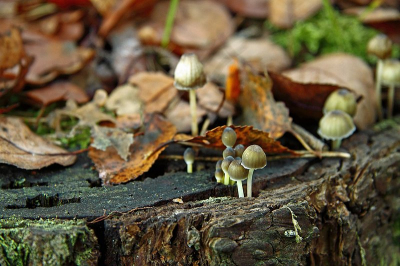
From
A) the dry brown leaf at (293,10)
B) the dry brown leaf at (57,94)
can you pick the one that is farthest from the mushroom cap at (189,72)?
the dry brown leaf at (293,10)

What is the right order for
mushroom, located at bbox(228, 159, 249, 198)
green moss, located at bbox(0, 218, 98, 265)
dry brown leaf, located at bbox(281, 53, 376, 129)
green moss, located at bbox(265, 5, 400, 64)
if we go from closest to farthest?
green moss, located at bbox(0, 218, 98, 265), mushroom, located at bbox(228, 159, 249, 198), dry brown leaf, located at bbox(281, 53, 376, 129), green moss, located at bbox(265, 5, 400, 64)

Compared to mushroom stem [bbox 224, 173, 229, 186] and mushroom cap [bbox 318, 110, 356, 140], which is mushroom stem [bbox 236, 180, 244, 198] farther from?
mushroom cap [bbox 318, 110, 356, 140]

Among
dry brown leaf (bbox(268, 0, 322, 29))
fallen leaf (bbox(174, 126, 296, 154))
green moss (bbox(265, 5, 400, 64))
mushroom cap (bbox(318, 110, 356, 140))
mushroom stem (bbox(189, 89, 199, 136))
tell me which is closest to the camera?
fallen leaf (bbox(174, 126, 296, 154))

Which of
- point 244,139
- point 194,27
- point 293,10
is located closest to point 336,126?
point 244,139

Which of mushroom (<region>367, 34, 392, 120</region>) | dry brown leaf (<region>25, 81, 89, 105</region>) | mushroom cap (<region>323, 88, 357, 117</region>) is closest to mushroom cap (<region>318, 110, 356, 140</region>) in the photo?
mushroom cap (<region>323, 88, 357, 117</region>)

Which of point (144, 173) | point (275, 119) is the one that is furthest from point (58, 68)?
point (275, 119)

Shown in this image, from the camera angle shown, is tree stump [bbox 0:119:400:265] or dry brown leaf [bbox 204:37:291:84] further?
dry brown leaf [bbox 204:37:291:84]

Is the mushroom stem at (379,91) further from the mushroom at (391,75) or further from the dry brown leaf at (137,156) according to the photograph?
the dry brown leaf at (137,156)

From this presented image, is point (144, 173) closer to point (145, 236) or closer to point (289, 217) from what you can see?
point (145, 236)
